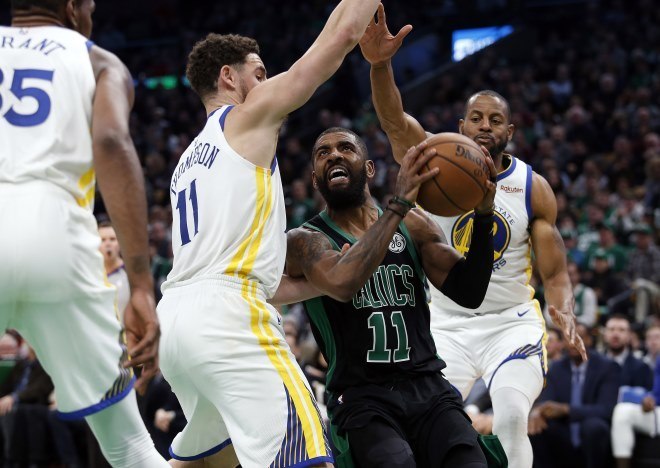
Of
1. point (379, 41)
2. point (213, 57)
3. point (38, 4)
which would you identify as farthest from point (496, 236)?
point (38, 4)

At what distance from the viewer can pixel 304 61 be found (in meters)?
4.21

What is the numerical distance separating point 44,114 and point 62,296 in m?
0.64

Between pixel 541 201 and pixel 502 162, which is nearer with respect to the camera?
pixel 541 201

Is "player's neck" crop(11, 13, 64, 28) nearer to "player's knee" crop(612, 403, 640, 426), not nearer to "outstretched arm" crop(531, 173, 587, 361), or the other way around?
"outstretched arm" crop(531, 173, 587, 361)

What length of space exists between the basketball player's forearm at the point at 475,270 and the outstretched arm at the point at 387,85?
47.6 inches

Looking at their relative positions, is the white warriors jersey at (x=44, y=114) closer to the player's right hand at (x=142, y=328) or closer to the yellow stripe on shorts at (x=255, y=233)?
the player's right hand at (x=142, y=328)

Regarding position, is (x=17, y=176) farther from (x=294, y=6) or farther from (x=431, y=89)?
(x=294, y=6)

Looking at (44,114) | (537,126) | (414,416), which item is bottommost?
(414,416)

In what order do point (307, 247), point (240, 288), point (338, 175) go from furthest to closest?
1. point (338, 175)
2. point (307, 247)
3. point (240, 288)

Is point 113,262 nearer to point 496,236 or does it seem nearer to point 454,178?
point 496,236

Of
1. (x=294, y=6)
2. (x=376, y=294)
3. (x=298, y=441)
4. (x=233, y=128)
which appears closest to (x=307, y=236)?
(x=376, y=294)

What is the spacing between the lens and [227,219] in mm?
4121

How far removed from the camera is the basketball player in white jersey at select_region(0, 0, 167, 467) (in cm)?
323

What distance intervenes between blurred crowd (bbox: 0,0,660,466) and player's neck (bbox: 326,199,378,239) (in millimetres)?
3759
